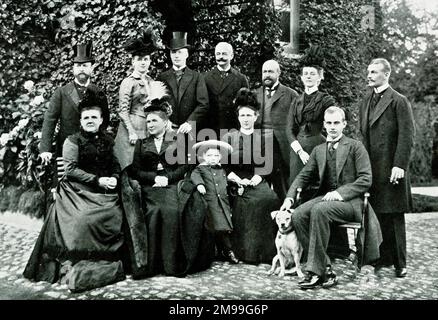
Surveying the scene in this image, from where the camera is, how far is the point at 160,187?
17.7 ft

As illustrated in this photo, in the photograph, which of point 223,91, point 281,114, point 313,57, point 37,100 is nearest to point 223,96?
point 223,91

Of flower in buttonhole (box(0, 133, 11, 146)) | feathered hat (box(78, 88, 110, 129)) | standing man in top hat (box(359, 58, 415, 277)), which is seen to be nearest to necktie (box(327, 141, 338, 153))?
standing man in top hat (box(359, 58, 415, 277))

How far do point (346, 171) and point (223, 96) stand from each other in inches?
66.8

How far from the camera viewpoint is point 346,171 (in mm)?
5363

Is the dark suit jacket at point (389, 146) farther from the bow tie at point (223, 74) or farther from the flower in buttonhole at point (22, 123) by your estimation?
the flower in buttonhole at point (22, 123)

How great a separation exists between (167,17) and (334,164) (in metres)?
3.50

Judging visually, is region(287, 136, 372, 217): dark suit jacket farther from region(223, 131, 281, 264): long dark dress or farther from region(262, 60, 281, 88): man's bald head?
region(262, 60, 281, 88): man's bald head

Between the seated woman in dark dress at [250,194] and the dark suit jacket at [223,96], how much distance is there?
0.34 m

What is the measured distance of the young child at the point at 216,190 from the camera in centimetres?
562

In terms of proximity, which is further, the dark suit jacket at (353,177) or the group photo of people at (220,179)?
the dark suit jacket at (353,177)

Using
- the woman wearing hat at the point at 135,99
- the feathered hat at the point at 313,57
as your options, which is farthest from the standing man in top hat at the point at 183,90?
the feathered hat at the point at 313,57

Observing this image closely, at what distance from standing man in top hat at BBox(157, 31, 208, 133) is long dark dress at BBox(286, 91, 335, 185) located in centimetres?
98

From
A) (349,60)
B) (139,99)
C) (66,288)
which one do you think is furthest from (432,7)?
(66,288)

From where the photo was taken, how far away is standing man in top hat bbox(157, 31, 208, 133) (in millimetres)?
6023
